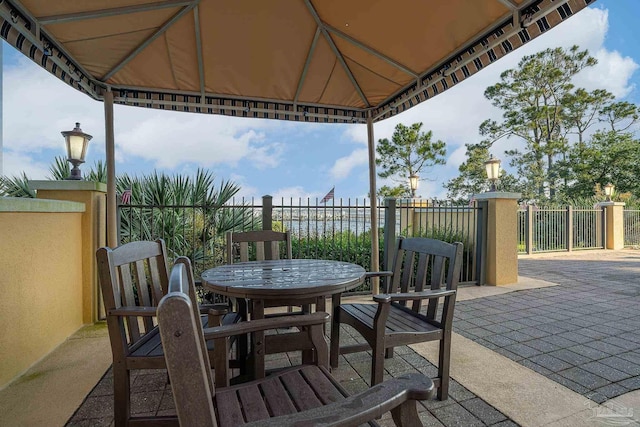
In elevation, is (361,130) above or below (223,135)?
below

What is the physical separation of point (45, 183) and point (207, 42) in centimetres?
200

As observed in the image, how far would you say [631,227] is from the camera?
11.1 m

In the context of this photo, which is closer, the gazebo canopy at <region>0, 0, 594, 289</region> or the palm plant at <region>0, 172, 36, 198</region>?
the gazebo canopy at <region>0, 0, 594, 289</region>

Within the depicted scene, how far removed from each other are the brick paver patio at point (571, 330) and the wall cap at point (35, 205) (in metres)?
3.69

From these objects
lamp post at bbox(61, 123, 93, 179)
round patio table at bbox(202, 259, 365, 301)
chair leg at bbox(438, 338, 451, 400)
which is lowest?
chair leg at bbox(438, 338, 451, 400)

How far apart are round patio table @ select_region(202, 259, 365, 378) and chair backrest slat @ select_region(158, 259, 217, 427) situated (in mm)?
853

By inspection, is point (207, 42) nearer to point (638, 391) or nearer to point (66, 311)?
point (66, 311)

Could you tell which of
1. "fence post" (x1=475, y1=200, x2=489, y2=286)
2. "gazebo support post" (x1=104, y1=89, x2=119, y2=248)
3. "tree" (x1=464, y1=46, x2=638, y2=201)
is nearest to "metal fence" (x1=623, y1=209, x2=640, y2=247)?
"tree" (x1=464, y1=46, x2=638, y2=201)

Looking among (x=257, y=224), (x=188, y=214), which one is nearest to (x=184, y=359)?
(x=257, y=224)

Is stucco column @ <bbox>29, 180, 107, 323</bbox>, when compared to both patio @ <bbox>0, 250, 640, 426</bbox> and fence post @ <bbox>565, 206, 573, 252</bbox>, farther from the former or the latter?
fence post @ <bbox>565, 206, 573, 252</bbox>

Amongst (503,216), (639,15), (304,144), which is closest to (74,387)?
(503,216)

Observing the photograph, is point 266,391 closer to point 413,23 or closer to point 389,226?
point 413,23

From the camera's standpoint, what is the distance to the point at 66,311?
2.89 metres

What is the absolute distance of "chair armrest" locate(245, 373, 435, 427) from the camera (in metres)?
0.70
